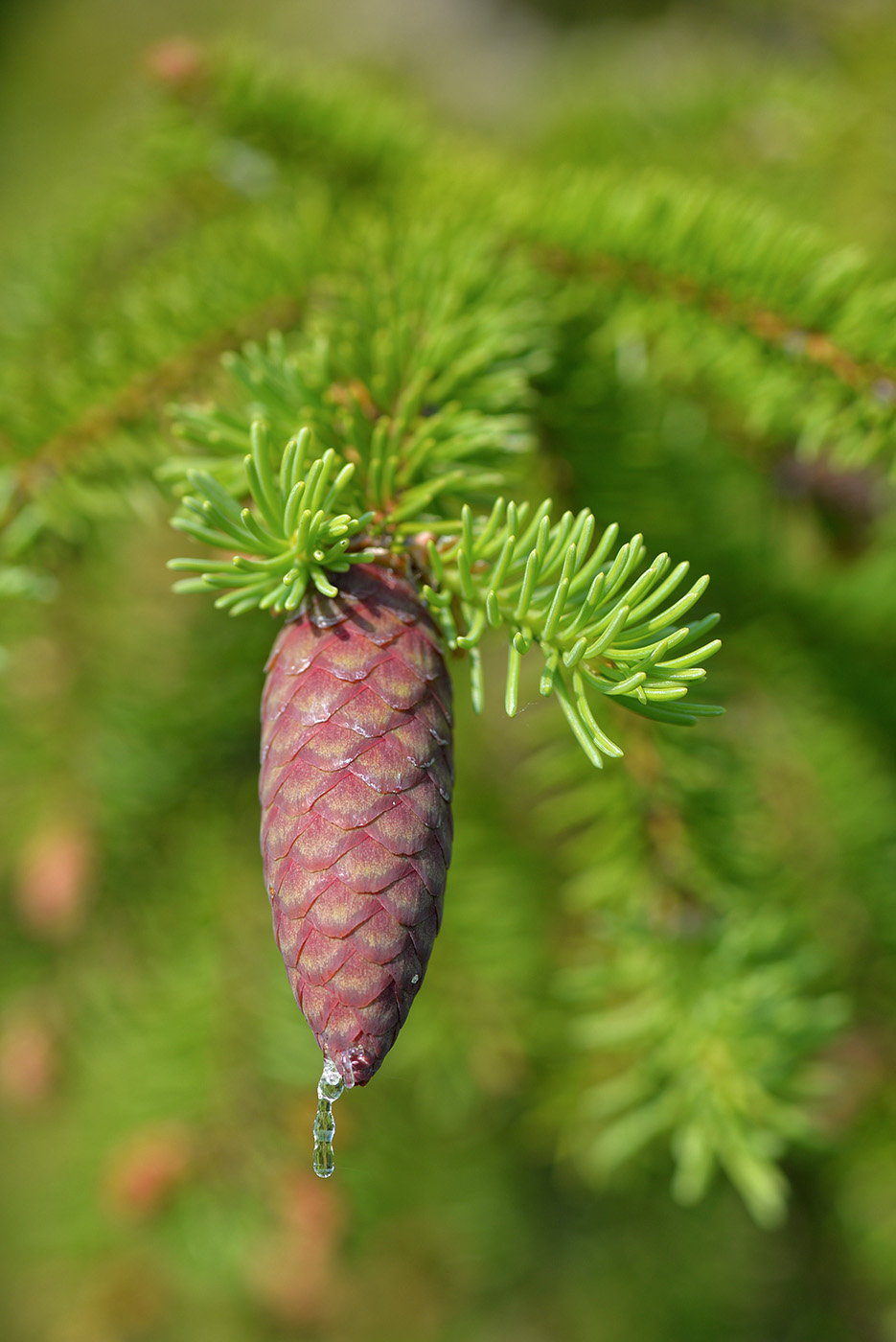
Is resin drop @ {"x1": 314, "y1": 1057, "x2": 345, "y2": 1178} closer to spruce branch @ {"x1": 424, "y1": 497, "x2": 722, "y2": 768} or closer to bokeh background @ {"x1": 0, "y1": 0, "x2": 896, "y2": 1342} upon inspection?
spruce branch @ {"x1": 424, "y1": 497, "x2": 722, "y2": 768}

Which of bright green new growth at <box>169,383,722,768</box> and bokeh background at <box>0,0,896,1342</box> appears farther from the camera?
bokeh background at <box>0,0,896,1342</box>

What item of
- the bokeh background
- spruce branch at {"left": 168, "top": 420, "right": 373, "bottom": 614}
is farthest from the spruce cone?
the bokeh background

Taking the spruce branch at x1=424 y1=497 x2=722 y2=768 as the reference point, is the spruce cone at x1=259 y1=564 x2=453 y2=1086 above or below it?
below

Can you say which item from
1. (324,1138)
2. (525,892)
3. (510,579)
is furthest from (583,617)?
(525,892)

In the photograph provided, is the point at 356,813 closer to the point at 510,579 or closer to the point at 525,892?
the point at 510,579

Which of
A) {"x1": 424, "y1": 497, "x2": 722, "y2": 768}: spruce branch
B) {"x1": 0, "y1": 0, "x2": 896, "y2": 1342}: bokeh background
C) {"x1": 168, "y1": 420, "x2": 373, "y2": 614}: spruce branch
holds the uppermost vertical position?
{"x1": 424, "y1": 497, "x2": 722, "y2": 768}: spruce branch

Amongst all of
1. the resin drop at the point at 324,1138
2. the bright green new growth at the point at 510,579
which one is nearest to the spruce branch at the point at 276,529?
the bright green new growth at the point at 510,579

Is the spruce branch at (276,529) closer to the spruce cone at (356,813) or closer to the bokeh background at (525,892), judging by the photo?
→ the spruce cone at (356,813)
